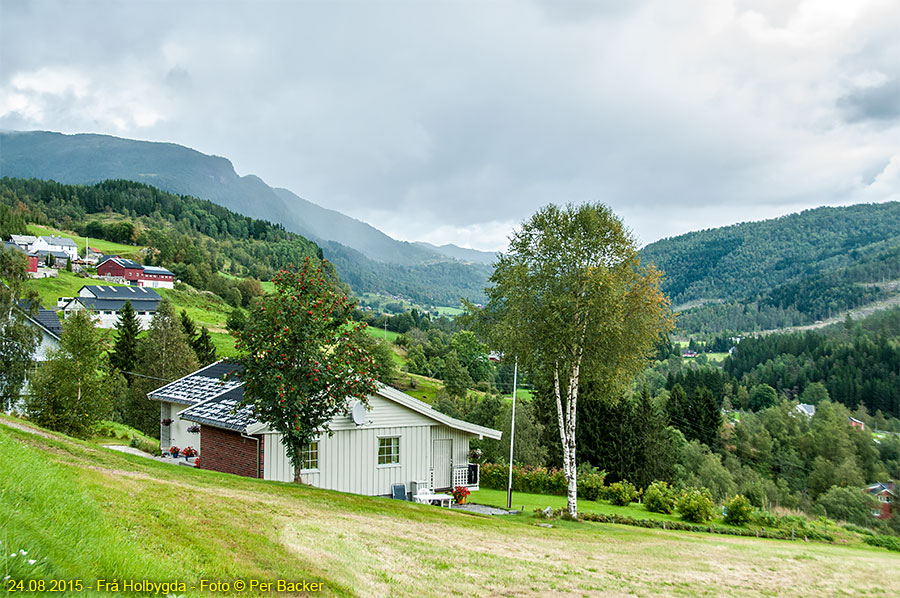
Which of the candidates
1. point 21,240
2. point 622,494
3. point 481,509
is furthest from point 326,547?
point 21,240

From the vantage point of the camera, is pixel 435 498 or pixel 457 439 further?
pixel 457 439

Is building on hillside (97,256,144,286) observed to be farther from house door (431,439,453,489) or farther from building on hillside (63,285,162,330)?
→ house door (431,439,453,489)

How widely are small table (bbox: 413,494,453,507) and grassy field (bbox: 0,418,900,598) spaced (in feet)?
13.7

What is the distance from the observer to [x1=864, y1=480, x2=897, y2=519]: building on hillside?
48.9 meters

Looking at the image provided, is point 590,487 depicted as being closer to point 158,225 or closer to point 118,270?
point 118,270

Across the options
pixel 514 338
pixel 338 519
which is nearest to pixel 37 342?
pixel 514 338

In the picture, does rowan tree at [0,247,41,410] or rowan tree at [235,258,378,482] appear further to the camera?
rowan tree at [0,247,41,410]

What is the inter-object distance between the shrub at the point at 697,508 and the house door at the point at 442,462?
9.44 m

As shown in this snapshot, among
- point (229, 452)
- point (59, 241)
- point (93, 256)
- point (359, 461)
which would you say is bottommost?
point (359, 461)

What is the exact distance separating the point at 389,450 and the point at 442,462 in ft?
9.96

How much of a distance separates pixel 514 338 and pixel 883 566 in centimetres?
1312

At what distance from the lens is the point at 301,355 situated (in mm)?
16625

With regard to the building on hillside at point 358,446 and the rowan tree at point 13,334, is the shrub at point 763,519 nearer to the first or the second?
the building on hillside at point 358,446

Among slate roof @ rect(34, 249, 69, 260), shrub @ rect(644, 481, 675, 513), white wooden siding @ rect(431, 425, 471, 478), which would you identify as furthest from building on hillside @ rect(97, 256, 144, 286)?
shrub @ rect(644, 481, 675, 513)
